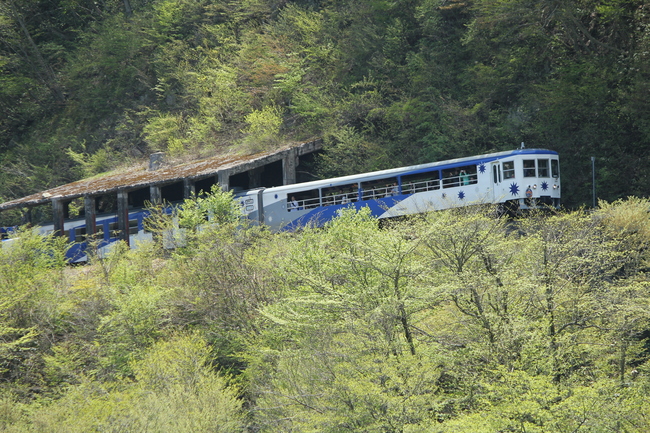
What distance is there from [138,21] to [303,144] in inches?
1025

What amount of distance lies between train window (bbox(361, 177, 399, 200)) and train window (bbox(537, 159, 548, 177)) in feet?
21.3

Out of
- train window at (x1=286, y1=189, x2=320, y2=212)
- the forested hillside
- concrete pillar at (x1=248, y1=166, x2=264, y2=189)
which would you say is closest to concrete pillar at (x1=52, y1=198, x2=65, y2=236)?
the forested hillside

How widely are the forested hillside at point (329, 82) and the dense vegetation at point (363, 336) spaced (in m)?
8.89

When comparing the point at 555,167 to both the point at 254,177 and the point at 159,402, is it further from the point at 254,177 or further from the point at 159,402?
the point at 159,402

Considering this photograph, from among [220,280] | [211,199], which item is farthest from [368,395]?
[211,199]

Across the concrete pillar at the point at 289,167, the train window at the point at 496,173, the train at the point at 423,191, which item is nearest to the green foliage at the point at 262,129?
the concrete pillar at the point at 289,167

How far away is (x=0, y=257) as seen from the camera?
36.5 meters

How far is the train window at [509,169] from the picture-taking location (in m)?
31.9

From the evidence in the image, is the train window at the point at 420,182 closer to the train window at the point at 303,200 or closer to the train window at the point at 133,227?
the train window at the point at 303,200

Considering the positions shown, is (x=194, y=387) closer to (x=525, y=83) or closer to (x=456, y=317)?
(x=456, y=317)

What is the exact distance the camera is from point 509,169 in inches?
1260

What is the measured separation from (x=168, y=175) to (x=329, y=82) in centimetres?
1236

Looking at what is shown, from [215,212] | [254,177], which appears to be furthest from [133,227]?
[215,212]

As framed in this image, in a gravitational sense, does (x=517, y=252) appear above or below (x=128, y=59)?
below
